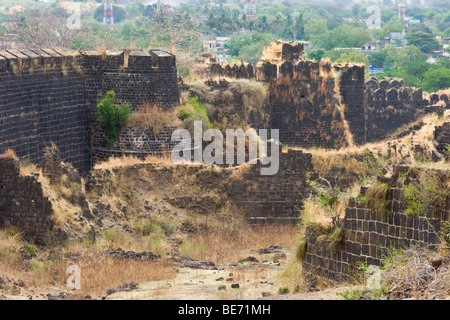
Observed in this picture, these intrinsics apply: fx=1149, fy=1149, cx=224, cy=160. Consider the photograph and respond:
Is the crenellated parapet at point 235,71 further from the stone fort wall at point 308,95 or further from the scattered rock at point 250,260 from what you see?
the scattered rock at point 250,260

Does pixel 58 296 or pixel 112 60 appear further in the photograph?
pixel 112 60

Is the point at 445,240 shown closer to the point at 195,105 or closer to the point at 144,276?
the point at 144,276

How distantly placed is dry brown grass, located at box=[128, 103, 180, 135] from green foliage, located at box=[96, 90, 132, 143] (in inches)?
Result: 8.8

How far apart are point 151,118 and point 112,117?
105 cm

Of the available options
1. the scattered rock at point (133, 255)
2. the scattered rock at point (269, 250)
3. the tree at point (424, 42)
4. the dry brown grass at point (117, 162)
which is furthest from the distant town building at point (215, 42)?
the scattered rock at point (133, 255)

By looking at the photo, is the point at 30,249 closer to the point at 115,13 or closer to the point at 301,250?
the point at 301,250

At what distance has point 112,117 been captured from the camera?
30.7 m

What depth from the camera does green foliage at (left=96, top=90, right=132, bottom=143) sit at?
30.7m

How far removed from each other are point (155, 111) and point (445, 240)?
1606cm

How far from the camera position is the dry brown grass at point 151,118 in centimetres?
3083

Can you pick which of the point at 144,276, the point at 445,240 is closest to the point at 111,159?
the point at 144,276

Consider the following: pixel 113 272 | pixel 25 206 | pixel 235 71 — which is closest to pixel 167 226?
pixel 25 206

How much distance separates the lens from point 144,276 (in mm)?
20703

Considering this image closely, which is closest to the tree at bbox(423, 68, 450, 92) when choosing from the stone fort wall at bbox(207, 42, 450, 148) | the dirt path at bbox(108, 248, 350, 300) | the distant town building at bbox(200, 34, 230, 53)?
the distant town building at bbox(200, 34, 230, 53)
